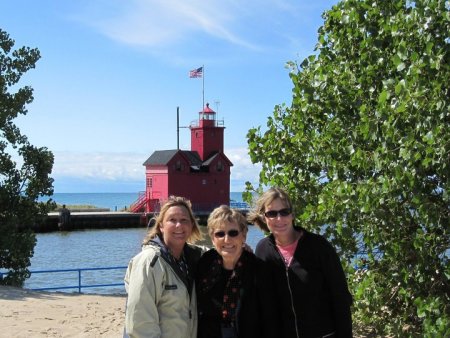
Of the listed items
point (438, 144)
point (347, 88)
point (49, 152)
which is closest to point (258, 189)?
point (347, 88)

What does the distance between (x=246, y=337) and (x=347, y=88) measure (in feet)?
10.00

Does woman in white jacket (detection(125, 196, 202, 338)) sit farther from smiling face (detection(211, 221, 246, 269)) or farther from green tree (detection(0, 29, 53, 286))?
green tree (detection(0, 29, 53, 286))

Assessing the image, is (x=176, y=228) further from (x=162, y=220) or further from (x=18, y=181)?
(x=18, y=181)

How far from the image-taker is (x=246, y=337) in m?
4.02

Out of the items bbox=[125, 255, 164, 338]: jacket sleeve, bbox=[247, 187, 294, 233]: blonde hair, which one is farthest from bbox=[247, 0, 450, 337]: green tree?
bbox=[125, 255, 164, 338]: jacket sleeve

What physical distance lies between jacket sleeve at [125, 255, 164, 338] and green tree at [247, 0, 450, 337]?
202cm

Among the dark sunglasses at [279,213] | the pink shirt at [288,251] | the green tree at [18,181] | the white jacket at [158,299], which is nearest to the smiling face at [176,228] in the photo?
the white jacket at [158,299]

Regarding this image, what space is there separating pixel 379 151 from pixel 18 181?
14278 millimetres

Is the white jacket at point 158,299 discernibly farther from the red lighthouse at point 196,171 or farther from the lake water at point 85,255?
the red lighthouse at point 196,171

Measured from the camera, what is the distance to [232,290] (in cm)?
407

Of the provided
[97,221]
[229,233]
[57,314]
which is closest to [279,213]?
[229,233]

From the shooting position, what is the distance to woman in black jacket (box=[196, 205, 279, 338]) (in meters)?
4.02

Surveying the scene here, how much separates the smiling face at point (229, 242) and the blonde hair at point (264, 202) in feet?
0.91

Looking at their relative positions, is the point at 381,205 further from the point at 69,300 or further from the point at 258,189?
the point at 69,300
